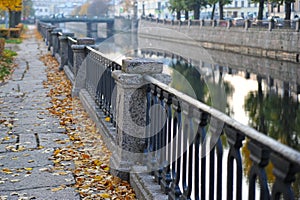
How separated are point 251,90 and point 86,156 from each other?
16.9 metres

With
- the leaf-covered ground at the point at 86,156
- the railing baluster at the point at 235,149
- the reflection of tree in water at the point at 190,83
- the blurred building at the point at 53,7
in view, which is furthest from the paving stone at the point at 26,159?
the blurred building at the point at 53,7

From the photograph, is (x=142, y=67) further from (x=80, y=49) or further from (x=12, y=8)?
(x=12, y=8)

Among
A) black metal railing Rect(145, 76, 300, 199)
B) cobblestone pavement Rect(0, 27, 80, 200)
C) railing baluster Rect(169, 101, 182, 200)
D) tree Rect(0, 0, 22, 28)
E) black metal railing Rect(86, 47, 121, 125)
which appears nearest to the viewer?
black metal railing Rect(145, 76, 300, 199)

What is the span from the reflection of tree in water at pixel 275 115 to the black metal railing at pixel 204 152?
7.84m

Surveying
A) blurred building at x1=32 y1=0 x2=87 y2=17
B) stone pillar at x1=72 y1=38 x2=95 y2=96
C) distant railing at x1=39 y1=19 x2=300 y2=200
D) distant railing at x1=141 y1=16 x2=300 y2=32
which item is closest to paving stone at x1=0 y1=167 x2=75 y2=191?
distant railing at x1=39 y1=19 x2=300 y2=200

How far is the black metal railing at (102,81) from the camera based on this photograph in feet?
22.9

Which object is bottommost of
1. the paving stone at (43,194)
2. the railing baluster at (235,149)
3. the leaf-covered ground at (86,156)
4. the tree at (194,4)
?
the leaf-covered ground at (86,156)

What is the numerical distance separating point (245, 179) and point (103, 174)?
12.1 feet

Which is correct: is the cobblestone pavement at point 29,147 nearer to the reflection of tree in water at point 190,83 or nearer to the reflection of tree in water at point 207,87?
the reflection of tree in water at point 207,87

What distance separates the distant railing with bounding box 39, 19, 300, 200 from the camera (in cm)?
243

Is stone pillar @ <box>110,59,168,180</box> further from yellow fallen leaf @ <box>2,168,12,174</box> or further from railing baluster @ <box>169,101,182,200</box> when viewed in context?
yellow fallen leaf @ <box>2,168,12,174</box>

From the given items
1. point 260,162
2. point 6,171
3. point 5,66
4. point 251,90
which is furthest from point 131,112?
point 251,90

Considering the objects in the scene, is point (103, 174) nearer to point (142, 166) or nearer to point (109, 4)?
point (142, 166)

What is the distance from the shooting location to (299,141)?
42.6ft
